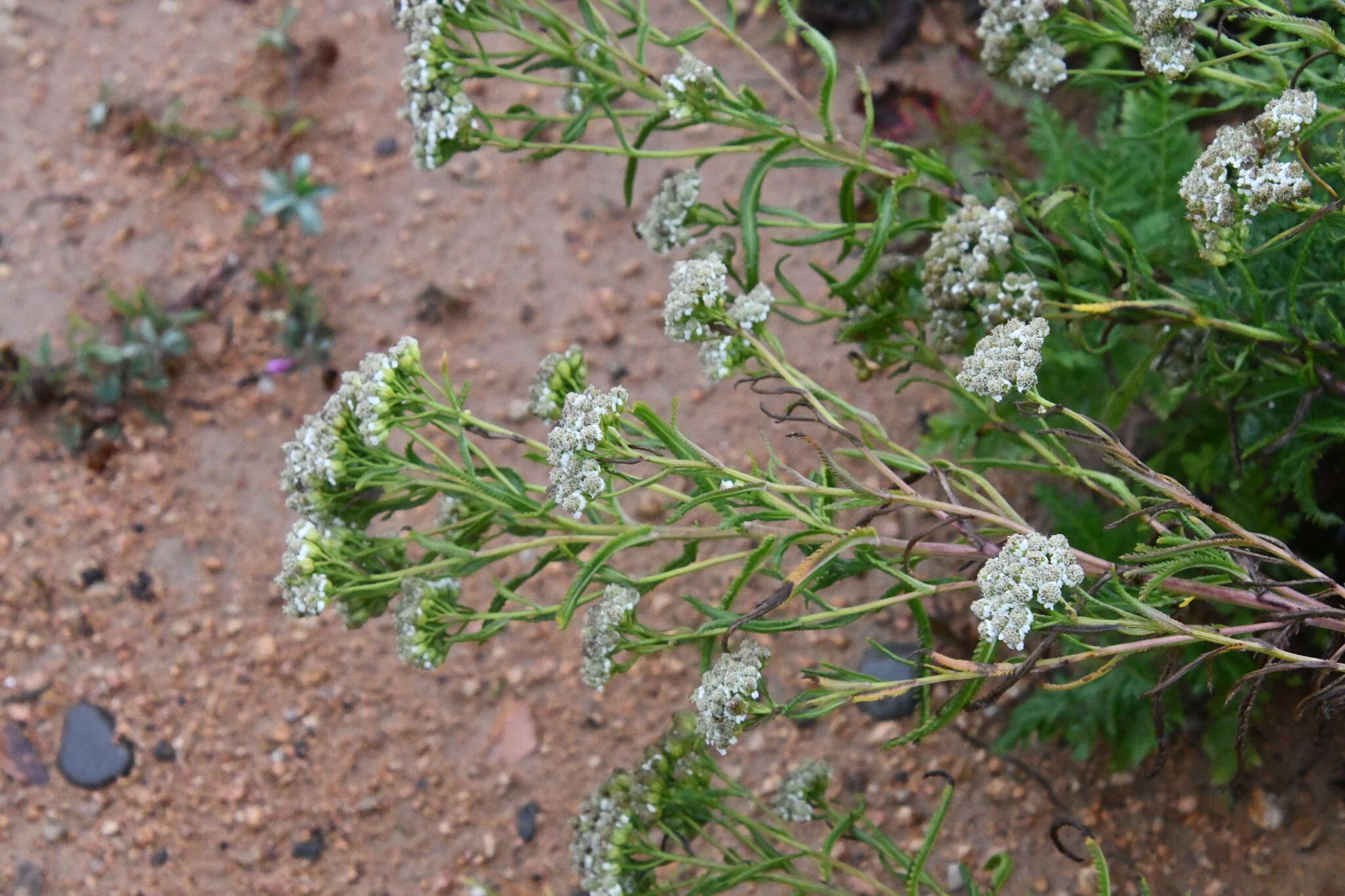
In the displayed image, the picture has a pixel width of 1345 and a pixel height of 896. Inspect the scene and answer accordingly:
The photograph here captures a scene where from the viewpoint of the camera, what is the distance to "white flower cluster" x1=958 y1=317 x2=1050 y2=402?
1.56 metres

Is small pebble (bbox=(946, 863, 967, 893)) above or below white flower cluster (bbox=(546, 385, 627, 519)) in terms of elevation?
below

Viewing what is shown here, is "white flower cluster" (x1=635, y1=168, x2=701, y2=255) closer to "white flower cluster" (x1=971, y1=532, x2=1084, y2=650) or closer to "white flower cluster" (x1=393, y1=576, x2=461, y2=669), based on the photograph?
"white flower cluster" (x1=393, y1=576, x2=461, y2=669)

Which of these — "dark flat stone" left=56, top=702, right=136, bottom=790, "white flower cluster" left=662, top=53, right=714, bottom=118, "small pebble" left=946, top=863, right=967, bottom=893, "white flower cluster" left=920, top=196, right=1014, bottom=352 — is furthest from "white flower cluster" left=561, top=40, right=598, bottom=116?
"dark flat stone" left=56, top=702, right=136, bottom=790

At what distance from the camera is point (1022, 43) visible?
200 centimetres

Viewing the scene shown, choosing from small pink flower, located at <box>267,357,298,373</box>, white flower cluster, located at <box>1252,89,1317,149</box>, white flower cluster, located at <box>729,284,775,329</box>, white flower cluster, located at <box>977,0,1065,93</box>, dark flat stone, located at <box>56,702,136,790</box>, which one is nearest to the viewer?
white flower cluster, located at <box>1252,89,1317,149</box>

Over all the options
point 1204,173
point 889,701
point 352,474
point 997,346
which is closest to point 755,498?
point 997,346

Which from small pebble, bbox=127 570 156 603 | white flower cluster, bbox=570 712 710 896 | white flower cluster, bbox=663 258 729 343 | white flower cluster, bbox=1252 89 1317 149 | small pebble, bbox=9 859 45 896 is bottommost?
small pebble, bbox=9 859 45 896

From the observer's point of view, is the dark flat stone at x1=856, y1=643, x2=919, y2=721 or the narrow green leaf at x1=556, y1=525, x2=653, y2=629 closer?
the narrow green leaf at x1=556, y1=525, x2=653, y2=629

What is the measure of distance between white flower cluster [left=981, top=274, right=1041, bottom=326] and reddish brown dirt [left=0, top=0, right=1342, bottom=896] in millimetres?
1160

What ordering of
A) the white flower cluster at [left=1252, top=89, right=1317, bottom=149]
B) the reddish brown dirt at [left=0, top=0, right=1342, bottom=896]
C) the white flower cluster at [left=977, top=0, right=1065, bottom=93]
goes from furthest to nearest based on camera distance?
the reddish brown dirt at [left=0, top=0, right=1342, bottom=896]
the white flower cluster at [left=977, top=0, right=1065, bottom=93]
the white flower cluster at [left=1252, top=89, right=1317, bottom=149]

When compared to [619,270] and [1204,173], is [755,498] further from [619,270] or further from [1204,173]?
[619,270]

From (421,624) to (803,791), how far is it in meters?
0.79

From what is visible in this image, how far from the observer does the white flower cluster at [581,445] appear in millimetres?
1507

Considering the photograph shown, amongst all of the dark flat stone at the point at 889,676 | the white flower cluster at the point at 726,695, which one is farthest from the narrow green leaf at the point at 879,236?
the dark flat stone at the point at 889,676
